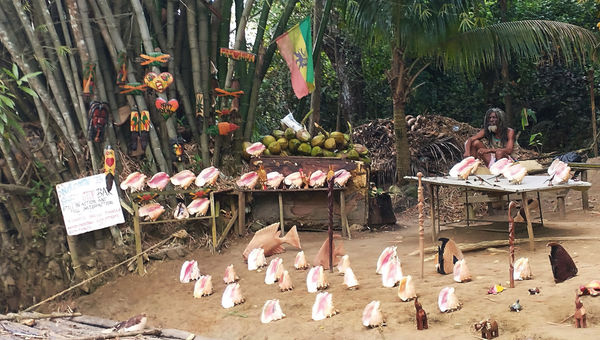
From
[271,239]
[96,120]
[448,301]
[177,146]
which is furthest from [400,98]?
[448,301]

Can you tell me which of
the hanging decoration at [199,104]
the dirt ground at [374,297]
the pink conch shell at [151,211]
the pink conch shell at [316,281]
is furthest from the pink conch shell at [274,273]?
the hanging decoration at [199,104]

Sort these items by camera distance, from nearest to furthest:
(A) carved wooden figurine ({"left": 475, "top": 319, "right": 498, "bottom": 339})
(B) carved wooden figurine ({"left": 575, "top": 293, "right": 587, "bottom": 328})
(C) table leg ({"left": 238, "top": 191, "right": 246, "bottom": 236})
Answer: (B) carved wooden figurine ({"left": 575, "top": 293, "right": 587, "bottom": 328})
(A) carved wooden figurine ({"left": 475, "top": 319, "right": 498, "bottom": 339})
(C) table leg ({"left": 238, "top": 191, "right": 246, "bottom": 236})

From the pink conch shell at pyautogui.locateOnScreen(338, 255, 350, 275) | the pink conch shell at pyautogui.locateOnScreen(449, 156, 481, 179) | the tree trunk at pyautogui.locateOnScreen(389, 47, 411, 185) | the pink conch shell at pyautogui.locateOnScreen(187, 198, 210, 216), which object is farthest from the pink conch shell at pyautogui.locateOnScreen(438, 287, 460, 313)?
the tree trunk at pyautogui.locateOnScreen(389, 47, 411, 185)

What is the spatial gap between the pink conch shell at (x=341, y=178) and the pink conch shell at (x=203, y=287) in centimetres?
232

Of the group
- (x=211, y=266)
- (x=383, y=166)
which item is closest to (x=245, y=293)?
(x=211, y=266)

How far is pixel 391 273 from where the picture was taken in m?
4.89

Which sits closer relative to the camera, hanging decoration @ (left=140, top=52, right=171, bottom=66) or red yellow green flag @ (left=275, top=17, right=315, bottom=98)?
hanging decoration @ (left=140, top=52, right=171, bottom=66)

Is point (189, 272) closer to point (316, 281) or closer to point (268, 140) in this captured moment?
point (316, 281)

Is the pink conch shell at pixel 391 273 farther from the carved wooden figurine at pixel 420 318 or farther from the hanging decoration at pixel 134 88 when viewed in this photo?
the hanging decoration at pixel 134 88

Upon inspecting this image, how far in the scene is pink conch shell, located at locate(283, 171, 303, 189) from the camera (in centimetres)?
745

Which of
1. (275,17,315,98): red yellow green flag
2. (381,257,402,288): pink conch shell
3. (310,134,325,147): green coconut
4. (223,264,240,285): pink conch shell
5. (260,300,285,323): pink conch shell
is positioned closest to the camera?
(260,300,285,323): pink conch shell

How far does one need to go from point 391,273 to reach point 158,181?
124 inches

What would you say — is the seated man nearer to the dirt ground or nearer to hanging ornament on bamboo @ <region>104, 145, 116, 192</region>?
the dirt ground

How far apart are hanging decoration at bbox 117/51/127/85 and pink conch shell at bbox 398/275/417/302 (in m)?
4.58
